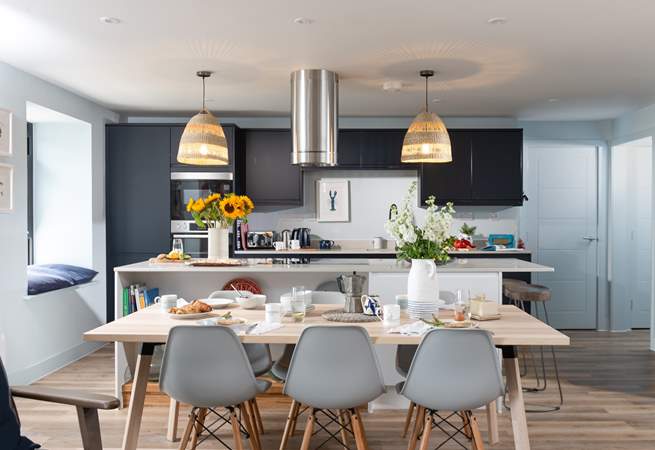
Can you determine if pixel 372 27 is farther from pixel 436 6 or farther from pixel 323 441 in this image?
pixel 323 441

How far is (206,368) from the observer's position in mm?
2754

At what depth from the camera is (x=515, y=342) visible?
277cm

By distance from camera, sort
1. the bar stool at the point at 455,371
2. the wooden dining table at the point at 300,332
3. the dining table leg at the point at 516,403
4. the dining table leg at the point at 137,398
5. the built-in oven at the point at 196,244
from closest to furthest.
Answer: the bar stool at the point at 455,371 < the wooden dining table at the point at 300,332 < the dining table leg at the point at 516,403 < the dining table leg at the point at 137,398 < the built-in oven at the point at 196,244

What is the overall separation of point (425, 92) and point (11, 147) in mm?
3518

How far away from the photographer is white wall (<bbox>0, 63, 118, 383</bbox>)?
470 cm

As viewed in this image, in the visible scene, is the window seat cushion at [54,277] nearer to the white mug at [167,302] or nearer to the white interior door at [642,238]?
the white mug at [167,302]

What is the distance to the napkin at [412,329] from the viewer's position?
9.29 ft

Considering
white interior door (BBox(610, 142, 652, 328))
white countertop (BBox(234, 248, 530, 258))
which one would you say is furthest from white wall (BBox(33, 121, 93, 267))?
Result: white interior door (BBox(610, 142, 652, 328))

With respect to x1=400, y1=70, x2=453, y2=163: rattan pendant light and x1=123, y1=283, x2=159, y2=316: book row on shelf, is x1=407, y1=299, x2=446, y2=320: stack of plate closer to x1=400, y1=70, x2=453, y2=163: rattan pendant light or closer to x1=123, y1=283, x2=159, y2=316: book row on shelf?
x1=400, y1=70, x2=453, y2=163: rattan pendant light

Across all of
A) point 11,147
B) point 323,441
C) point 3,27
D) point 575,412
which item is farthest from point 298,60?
point 575,412

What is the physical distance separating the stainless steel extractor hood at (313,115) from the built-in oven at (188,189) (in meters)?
1.99

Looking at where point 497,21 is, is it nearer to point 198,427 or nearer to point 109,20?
point 109,20

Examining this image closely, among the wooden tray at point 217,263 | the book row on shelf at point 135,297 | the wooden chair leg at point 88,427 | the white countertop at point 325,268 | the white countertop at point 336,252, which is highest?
the wooden tray at point 217,263

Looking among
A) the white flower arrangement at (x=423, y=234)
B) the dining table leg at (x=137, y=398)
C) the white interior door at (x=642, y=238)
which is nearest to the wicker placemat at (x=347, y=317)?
the white flower arrangement at (x=423, y=234)
